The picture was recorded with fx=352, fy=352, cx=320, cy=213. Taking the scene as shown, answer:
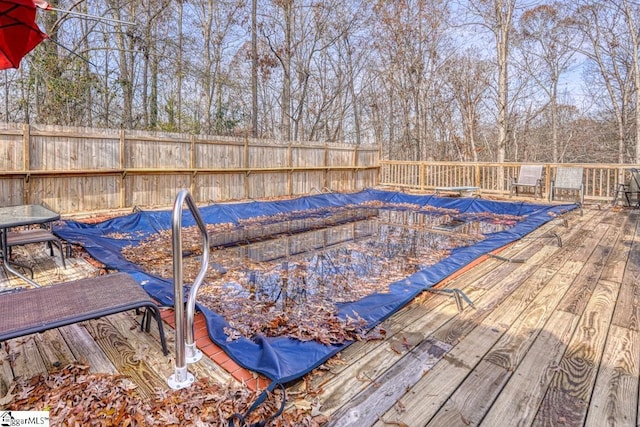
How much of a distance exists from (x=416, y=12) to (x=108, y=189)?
42.4ft

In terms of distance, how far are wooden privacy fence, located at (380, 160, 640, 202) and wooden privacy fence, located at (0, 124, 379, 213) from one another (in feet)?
8.60

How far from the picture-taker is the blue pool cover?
6.84 feet

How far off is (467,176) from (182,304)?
11.0 m

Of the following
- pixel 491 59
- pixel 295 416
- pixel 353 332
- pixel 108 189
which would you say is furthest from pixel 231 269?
pixel 491 59

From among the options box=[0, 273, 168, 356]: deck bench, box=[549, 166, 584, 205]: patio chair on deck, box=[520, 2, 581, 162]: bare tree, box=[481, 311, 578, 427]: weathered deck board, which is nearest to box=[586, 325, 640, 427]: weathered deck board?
box=[481, 311, 578, 427]: weathered deck board

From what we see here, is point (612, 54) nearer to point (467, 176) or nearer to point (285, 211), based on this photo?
point (467, 176)

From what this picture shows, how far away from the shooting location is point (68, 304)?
198 cm

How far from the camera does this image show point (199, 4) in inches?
508

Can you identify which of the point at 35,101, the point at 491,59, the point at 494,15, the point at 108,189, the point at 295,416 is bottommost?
the point at 295,416

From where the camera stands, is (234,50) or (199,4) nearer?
(199,4)

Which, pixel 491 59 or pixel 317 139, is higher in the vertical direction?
pixel 491 59

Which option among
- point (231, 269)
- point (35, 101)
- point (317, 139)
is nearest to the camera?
point (231, 269)

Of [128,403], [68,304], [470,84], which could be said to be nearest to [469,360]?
[128,403]

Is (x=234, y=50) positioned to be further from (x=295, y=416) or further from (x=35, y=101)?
(x=295, y=416)
